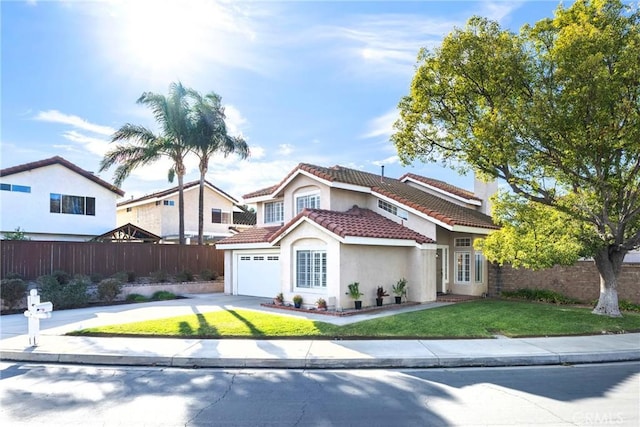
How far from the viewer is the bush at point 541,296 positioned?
639 inches

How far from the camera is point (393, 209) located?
18.3 meters

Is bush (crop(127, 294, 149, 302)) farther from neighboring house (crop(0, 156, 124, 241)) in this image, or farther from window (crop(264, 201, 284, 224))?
neighboring house (crop(0, 156, 124, 241))

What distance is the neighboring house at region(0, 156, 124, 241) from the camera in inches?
973

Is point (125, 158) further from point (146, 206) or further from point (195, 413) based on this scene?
point (195, 413)

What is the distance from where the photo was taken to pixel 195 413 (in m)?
5.81

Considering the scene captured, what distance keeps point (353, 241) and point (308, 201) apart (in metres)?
5.57

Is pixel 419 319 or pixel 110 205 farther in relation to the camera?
pixel 110 205

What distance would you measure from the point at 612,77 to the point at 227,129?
20921 mm

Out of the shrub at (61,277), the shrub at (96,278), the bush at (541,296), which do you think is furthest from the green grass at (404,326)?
the shrub at (96,278)

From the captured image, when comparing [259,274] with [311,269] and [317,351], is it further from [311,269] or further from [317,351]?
[317,351]

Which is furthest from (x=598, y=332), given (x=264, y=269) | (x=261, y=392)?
(x=264, y=269)

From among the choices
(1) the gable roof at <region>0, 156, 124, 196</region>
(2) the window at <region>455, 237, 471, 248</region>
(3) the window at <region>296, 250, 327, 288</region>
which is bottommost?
(3) the window at <region>296, 250, 327, 288</region>

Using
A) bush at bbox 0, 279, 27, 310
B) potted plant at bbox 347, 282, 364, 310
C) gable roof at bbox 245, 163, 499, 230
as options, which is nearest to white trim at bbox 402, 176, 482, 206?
gable roof at bbox 245, 163, 499, 230

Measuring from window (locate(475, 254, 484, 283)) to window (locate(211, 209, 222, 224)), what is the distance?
2406 centimetres
